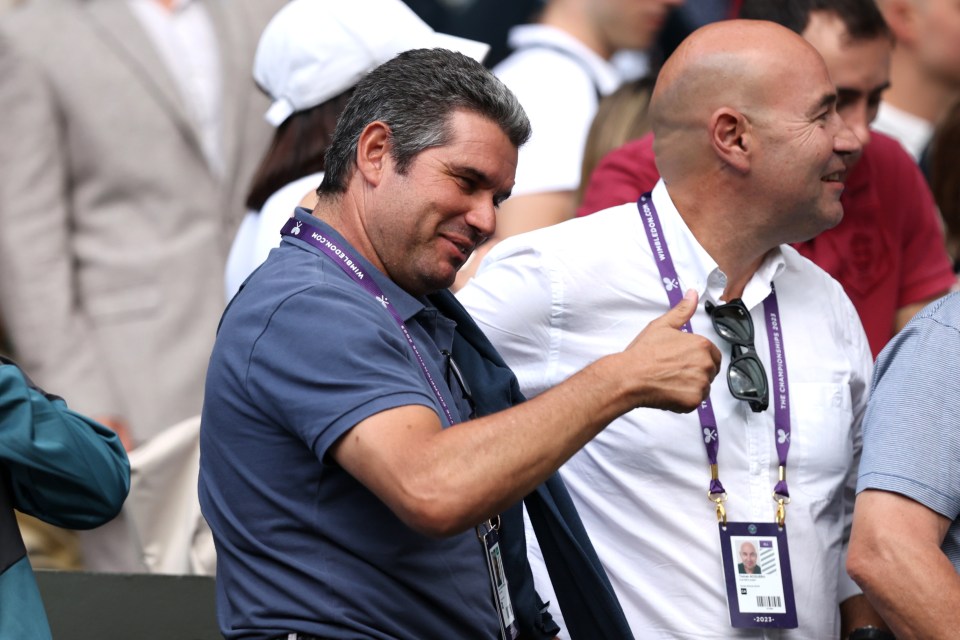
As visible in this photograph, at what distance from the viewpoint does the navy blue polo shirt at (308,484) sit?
2.06 meters

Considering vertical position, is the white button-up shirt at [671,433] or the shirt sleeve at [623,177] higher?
the shirt sleeve at [623,177]

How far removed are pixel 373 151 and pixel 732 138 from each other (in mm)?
934

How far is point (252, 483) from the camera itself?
216cm

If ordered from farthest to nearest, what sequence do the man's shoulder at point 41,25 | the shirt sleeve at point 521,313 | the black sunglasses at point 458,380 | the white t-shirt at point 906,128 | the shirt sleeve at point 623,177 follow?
the white t-shirt at point 906,128
the man's shoulder at point 41,25
the shirt sleeve at point 623,177
the shirt sleeve at point 521,313
the black sunglasses at point 458,380

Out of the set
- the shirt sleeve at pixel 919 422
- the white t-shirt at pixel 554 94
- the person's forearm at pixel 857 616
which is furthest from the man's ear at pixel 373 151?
the white t-shirt at pixel 554 94

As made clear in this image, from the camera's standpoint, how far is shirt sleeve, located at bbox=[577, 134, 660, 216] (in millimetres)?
3521

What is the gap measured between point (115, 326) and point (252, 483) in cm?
227

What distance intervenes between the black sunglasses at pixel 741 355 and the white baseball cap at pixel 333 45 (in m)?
0.96

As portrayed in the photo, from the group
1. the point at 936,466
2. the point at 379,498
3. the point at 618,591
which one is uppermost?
the point at 379,498

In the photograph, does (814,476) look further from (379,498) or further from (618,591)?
(379,498)

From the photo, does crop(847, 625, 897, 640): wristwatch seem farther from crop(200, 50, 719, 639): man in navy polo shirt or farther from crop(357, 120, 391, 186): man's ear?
crop(357, 120, 391, 186): man's ear

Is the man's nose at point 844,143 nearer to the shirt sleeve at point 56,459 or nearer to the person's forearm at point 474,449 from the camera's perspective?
the person's forearm at point 474,449

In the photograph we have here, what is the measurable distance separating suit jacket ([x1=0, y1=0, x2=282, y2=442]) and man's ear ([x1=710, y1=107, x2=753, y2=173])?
194 centimetres

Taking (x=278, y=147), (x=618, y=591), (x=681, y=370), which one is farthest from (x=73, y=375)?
(x=681, y=370)
